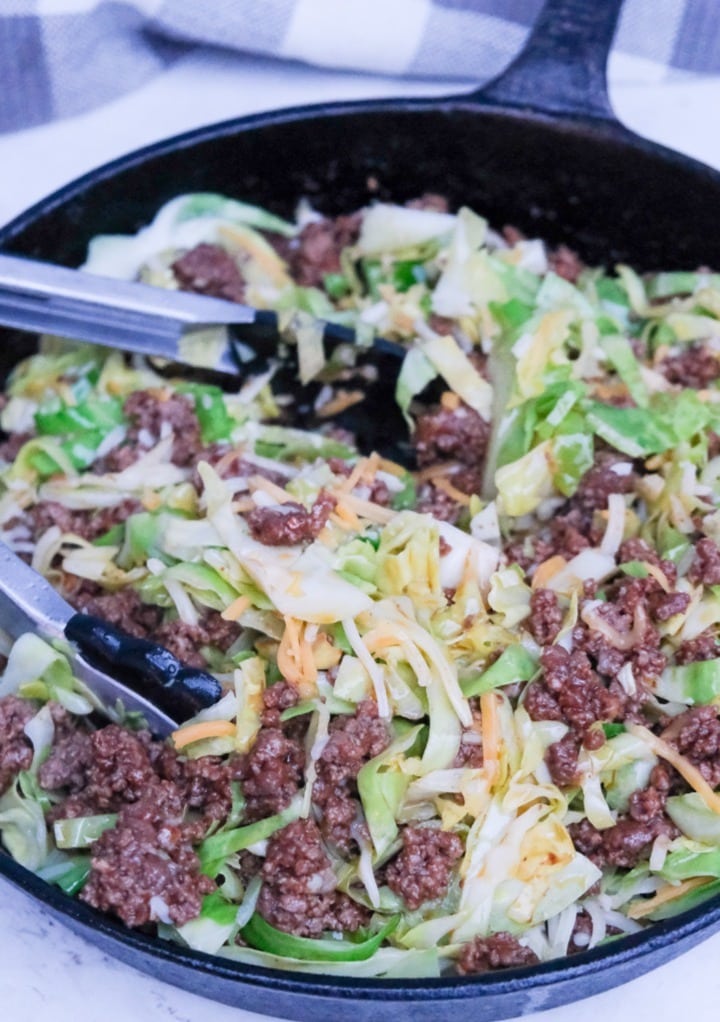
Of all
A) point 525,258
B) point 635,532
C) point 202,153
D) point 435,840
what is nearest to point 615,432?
point 635,532

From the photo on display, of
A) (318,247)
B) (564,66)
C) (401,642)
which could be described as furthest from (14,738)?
(564,66)

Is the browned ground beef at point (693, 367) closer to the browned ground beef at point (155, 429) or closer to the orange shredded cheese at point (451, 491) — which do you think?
the orange shredded cheese at point (451, 491)

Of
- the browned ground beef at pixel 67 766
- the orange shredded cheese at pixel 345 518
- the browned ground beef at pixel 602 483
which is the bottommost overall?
the browned ground beef at pixel 67 766

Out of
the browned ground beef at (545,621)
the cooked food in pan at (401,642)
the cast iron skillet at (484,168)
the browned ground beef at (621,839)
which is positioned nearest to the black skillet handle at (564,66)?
the cast iron skillet at (484,168)

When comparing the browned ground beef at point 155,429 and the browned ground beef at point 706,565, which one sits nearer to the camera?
the browned ground beef at point 706,565

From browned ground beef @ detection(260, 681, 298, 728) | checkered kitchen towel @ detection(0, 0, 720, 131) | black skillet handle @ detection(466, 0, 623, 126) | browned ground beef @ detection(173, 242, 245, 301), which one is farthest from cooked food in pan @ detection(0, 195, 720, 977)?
checkered kitchen towel @ detection(0, 0, 720, 131)

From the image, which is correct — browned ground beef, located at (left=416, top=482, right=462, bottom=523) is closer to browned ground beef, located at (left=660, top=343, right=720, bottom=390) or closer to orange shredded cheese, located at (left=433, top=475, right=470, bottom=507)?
orange shredded cheese, located at (left=433, top=475, right=470, bottom=507)

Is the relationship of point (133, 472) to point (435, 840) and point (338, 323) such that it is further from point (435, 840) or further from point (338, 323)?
point (435, 840)
